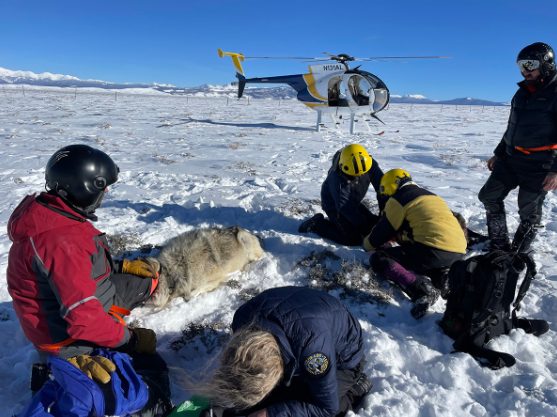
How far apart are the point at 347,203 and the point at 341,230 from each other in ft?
1.36

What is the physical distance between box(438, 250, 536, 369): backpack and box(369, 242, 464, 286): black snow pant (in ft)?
1.75

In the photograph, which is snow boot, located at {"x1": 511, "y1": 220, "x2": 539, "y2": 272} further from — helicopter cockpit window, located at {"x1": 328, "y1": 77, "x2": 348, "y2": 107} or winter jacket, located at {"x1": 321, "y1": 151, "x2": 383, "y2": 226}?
helicopter cockpit window, located at {"x1": 328, "y1": 77, "x2": 348, "y2": 107}

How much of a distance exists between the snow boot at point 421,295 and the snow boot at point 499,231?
1.69m

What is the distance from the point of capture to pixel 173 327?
3.15 metres

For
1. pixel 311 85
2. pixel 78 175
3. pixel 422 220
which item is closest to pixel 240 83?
pixel 311 85

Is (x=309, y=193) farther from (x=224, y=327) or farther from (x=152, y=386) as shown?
(x=152, y=386)

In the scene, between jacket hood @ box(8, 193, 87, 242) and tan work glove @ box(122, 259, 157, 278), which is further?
tan work glove @ box(122, 259, 157, 278)

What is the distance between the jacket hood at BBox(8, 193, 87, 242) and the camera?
1.94 m

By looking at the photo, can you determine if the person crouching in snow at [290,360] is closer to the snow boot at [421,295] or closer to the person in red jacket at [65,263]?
the person in red jacket at [65,263]

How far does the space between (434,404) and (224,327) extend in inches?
71.3

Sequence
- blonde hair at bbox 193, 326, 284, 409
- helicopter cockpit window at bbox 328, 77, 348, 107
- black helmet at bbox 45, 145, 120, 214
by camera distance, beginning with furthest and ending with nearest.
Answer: helicopter cockpit window at bbox 328, 77, 348, 107 < black helmet at bbox 45, 145, 120, 214 < blonde hair at bbox 193, 326, 284, 409

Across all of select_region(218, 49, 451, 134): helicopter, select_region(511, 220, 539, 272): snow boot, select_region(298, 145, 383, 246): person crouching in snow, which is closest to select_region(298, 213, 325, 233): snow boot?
select_region(298, 145, 383, 246): person crouching in snow

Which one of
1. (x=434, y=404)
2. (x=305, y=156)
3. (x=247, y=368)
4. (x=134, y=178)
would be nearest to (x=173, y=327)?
(x=247, y=368)

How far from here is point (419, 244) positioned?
3.54 meters
